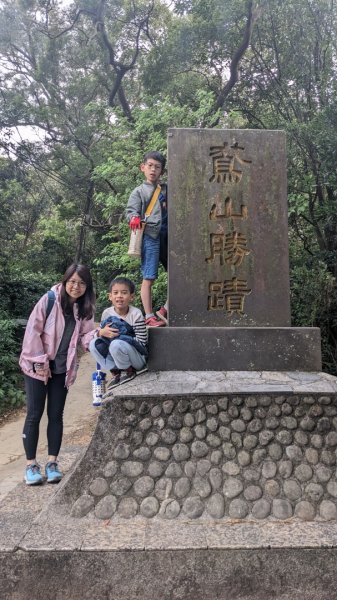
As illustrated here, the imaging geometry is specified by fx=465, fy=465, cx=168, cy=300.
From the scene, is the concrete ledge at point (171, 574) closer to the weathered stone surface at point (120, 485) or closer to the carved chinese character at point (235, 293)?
the weathered stone surface at point (120, 485)

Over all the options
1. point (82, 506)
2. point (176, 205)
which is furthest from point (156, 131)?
point (82, 506)

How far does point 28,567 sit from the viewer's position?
2258 millimetres

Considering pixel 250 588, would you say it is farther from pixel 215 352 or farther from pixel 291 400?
pixel 215 352

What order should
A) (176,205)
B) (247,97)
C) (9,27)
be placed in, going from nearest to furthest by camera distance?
(176,205), (247,97), (9,27)

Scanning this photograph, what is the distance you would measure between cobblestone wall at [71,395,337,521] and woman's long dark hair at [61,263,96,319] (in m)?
0.71

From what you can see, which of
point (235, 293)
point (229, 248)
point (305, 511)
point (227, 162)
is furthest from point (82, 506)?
point (227, 162)

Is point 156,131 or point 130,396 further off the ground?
point 156,131

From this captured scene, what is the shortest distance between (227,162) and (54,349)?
1.82 metres

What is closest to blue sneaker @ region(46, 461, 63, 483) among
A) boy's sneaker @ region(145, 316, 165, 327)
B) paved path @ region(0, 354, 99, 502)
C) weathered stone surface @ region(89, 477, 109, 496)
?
paved path @ region(0, 354, 99, 502)

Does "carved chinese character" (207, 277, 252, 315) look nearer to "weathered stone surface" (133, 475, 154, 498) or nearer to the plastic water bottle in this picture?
the plastic water bottle

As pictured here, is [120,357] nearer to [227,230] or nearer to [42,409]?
[42,409]

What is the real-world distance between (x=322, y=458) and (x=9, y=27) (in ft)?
42.0

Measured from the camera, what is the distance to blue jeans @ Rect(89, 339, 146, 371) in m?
2.85

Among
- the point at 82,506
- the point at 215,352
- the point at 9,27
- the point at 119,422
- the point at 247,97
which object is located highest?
the point at 9,27
